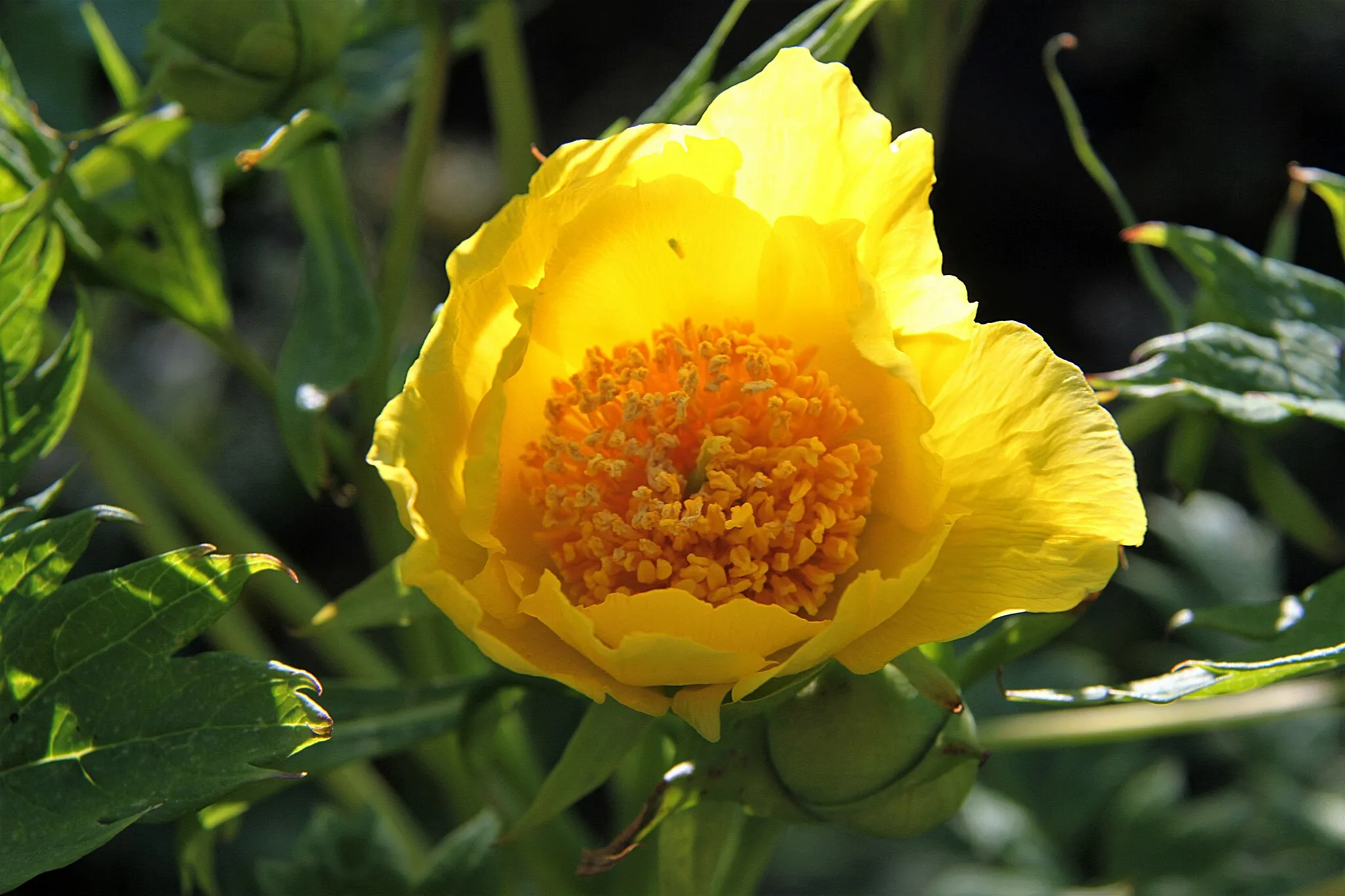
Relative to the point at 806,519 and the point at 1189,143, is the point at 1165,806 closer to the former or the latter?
the point at 806,519

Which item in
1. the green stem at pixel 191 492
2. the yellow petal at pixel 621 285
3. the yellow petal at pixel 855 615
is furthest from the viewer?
the green stem at pixel 191 492

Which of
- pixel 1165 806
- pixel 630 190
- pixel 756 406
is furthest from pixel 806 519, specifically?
pixel 1165 806

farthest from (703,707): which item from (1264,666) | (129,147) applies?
(129,147)

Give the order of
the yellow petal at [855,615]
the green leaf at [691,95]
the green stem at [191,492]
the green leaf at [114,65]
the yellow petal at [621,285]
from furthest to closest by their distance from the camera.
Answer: the green stem at [191,492] → the green leaf at [114,65] → the green leaf at [691,95] → the yellow petal at [621,285] → the yellow petal at [855,615]

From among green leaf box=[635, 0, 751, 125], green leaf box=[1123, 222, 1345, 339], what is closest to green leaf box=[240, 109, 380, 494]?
green leaf box=[635, 0, 751, 125]

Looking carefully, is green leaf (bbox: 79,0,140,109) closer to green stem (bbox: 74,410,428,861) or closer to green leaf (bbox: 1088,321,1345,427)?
green stem (bbox: 74,410,428,861)

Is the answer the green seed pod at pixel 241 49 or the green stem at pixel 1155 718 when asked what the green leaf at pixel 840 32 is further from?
the green stem at pixel 1155 718

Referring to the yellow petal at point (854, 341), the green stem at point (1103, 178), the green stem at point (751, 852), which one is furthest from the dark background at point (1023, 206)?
the yellow petal at point (854, 341)
